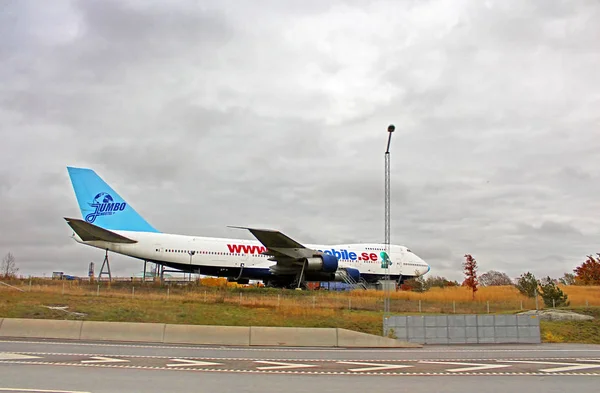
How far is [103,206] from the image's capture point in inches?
1692

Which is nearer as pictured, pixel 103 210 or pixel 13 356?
pixel 13 356

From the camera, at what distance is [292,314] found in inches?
968

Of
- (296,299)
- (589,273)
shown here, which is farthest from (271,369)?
(589,273)

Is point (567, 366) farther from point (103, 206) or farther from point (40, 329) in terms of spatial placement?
point (103, 206)

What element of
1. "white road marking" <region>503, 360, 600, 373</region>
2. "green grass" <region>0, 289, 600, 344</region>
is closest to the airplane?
"green grass" <region>0, 289, 600, 344</region>

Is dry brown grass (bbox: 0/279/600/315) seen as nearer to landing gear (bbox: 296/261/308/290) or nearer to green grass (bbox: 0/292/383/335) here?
green grass (bbox: 0/292/383/335)

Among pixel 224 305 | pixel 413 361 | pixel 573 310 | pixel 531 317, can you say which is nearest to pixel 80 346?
pixel 413 361

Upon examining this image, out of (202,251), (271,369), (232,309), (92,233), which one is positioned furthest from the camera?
(202,251)

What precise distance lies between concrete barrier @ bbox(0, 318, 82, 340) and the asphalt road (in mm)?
1570

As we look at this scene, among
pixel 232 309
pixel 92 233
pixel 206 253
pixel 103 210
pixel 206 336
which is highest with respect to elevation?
pixel 103 210

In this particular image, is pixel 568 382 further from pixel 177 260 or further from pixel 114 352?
pixel 177 260

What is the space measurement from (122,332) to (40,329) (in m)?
2.91

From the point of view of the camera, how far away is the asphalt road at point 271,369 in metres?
9.53

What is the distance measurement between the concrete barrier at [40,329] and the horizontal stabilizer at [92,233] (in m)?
17.4
